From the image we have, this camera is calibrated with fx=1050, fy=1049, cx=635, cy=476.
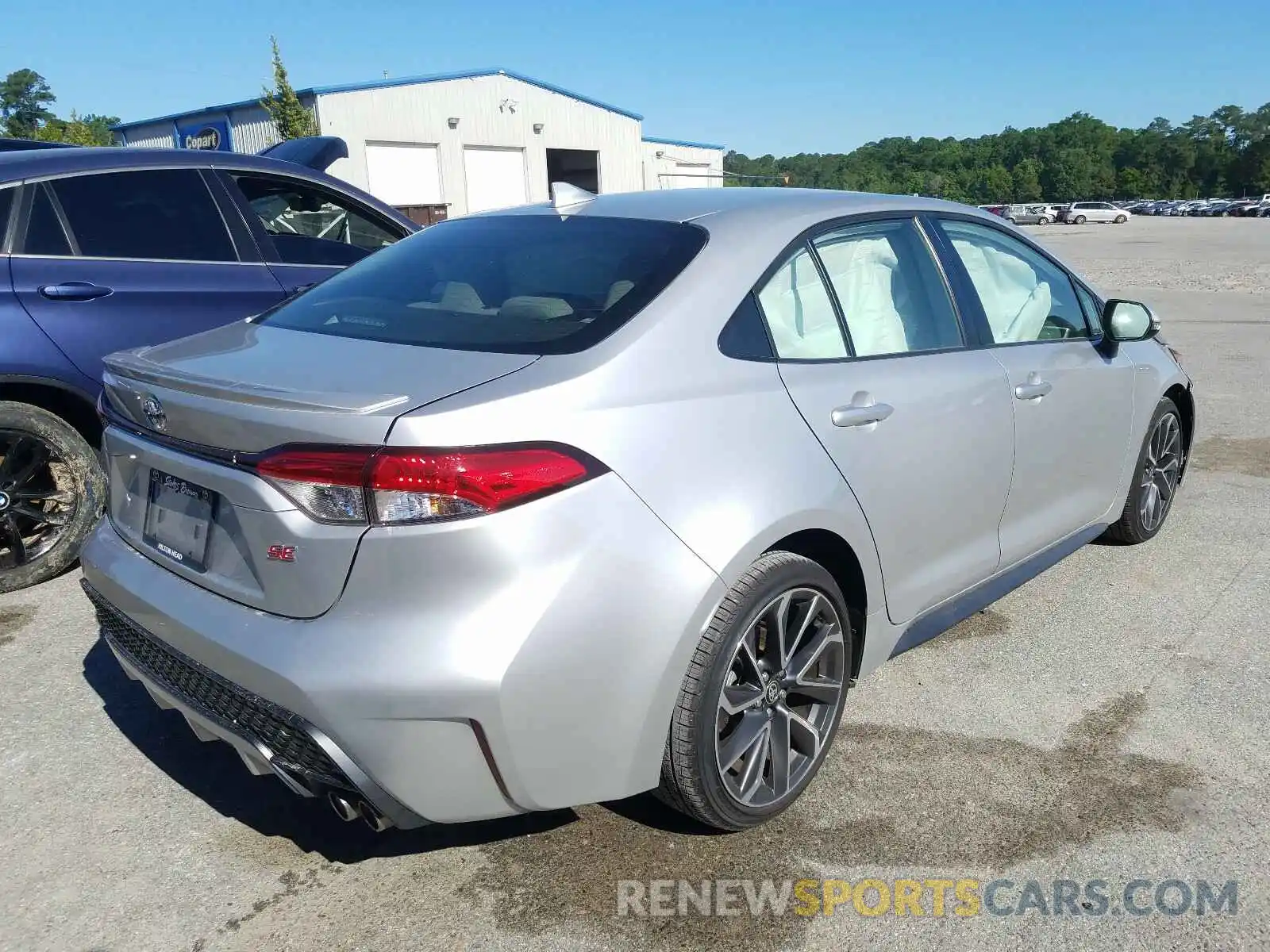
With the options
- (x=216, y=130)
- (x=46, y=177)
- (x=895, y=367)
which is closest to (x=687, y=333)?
(x=895, y=367)

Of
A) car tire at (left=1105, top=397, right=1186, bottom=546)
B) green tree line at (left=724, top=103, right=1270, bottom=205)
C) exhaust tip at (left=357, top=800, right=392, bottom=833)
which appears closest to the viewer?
exhaust tip at (left=357, top=800, right=392, bottom=833)

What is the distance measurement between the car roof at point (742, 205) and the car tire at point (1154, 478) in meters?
1.56

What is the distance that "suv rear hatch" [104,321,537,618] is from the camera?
2.12 metres

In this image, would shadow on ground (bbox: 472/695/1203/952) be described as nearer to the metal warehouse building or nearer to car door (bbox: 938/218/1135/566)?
car door (bbox: 938/218/1135/566)

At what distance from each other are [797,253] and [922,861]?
1630 millimetres

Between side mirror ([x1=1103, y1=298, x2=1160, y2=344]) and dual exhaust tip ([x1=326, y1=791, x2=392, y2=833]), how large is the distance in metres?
3.22

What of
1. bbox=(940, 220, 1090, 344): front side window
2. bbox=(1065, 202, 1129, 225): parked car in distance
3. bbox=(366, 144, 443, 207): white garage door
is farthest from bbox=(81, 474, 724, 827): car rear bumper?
bbox=(1065, 202, 1129, 225): parked car in distance

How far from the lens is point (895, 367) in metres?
3.04

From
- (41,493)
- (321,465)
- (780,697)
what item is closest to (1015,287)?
(780,697)

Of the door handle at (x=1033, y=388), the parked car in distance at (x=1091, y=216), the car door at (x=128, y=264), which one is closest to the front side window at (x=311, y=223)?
the car door at (x=128, y=264)

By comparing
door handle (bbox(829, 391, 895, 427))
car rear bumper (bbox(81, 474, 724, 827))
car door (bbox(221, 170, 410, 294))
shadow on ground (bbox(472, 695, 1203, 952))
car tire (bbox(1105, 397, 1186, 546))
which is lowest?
shadow on ground (bbox(472, 695, 1203, 952))

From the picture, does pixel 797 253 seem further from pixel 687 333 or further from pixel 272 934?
pixel 272 934

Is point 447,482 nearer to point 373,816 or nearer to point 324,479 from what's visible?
point 324,479

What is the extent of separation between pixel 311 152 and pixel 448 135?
29.9 m
